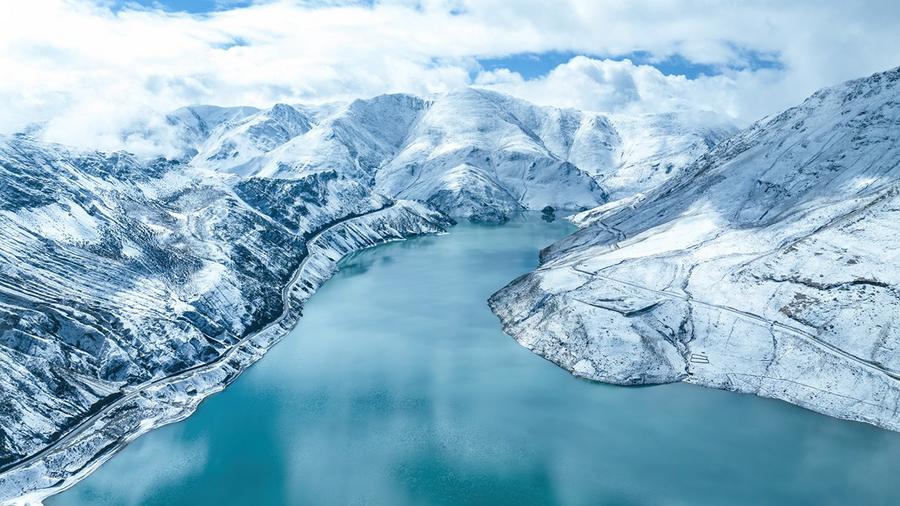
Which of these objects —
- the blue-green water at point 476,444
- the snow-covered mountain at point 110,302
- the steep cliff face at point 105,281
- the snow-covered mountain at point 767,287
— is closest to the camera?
the blue-green water at point 476,444

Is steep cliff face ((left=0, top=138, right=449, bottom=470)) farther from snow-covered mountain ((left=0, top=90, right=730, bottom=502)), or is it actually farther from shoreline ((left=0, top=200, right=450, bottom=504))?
shoreline ((left=0, top=200, right=450, bottom=504))

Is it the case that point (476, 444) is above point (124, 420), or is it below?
above

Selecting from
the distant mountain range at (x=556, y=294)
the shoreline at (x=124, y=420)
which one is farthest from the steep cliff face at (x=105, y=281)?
the shoreline at (x=124, y=420)

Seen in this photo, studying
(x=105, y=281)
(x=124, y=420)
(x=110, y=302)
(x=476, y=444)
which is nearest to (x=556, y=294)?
(x=476, y=444)

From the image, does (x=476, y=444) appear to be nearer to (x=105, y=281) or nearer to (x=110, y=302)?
(x=110, y=302)

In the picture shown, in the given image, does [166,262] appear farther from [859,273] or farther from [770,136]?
[770,136]

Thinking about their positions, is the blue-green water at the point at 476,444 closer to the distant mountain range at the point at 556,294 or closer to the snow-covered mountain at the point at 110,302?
the distant mountain range at the point at 556,294

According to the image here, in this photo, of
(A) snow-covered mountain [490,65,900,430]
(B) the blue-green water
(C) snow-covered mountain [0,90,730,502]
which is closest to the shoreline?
(C) snow-covered mountain [0,90,730,502]
